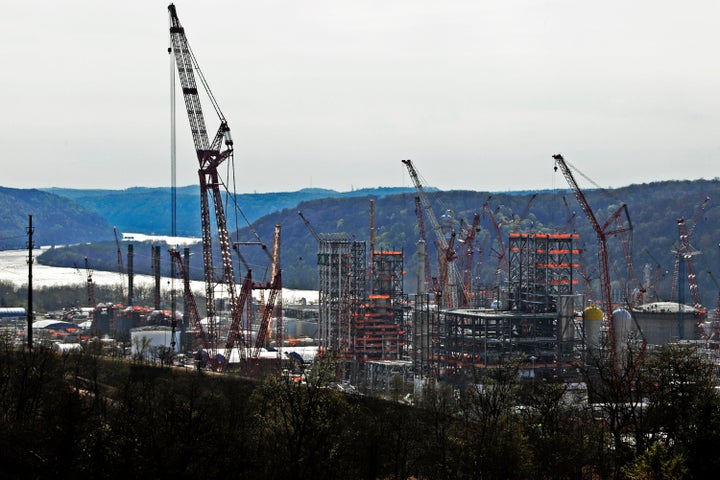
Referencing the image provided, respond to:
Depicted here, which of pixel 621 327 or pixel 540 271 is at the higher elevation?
pixel 540 271

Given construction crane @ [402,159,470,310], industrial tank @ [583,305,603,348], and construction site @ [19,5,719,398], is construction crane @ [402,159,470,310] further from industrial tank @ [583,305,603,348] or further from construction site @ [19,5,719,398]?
industrial tank @ [583,305,603,348]

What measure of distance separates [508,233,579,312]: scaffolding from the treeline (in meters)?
45.8

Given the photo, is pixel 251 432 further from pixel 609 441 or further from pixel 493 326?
pixel 493 326

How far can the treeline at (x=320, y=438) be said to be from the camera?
38.8m

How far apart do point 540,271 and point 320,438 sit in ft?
232

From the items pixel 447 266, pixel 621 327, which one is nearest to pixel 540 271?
pixel 621 327

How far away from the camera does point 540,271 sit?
112 meters

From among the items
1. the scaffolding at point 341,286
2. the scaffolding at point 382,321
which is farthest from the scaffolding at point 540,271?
the scaffolding at point 341,286

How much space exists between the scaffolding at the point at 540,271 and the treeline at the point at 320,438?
150ft

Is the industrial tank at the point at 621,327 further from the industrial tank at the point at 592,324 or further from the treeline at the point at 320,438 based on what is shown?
the treeline at the point at 320,438

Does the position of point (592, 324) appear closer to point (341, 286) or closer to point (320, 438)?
point (341, 286)

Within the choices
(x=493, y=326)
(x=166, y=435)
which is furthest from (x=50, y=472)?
(x=493, y=326)

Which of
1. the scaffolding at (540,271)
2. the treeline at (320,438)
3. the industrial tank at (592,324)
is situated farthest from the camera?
the scaffolding at (540,271)

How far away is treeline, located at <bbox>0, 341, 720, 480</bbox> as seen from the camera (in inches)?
1526
